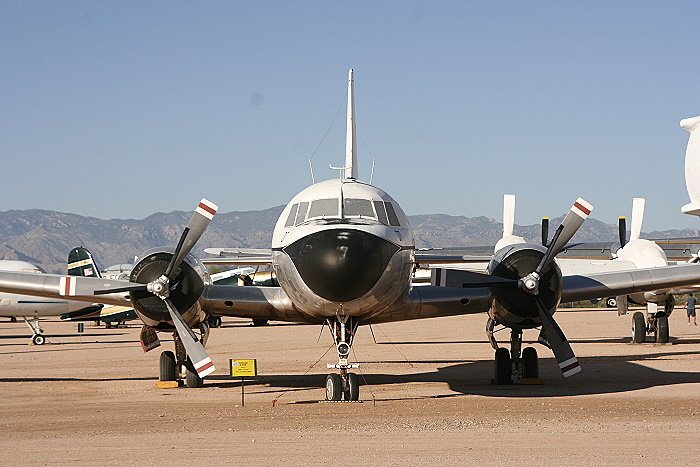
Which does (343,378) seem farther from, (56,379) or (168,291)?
(56,379)

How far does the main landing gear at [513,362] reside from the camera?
1672cm

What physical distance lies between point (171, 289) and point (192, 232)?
1.07m

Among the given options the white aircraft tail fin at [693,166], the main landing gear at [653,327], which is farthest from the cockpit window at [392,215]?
the main landing gear at [653,327]

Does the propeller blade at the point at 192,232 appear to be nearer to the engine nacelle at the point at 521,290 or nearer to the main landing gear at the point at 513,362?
the engine nacelle at the point at 521,290

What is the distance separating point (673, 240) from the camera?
49188mm

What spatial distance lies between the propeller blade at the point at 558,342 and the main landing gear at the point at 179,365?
6215 mm

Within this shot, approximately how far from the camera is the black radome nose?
12.4 metres

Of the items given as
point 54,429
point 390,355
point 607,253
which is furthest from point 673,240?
point 54,429

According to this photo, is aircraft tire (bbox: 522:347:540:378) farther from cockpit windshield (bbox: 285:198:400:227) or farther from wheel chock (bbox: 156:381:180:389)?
wheel chock (bbox: 156:381:180:389)

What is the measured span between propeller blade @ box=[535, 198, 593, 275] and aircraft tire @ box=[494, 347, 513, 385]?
254cm

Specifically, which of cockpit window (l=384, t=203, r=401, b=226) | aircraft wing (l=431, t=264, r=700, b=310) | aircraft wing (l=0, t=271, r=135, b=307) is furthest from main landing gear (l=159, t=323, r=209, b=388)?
aircraft wing (l=431, t=264, r=700, b=310)

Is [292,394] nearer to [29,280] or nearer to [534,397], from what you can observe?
[534,397]

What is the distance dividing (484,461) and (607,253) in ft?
182

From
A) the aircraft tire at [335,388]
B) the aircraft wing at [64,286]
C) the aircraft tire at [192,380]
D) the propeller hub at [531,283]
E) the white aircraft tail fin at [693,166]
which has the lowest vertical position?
the aircraft tire at [192,380]
